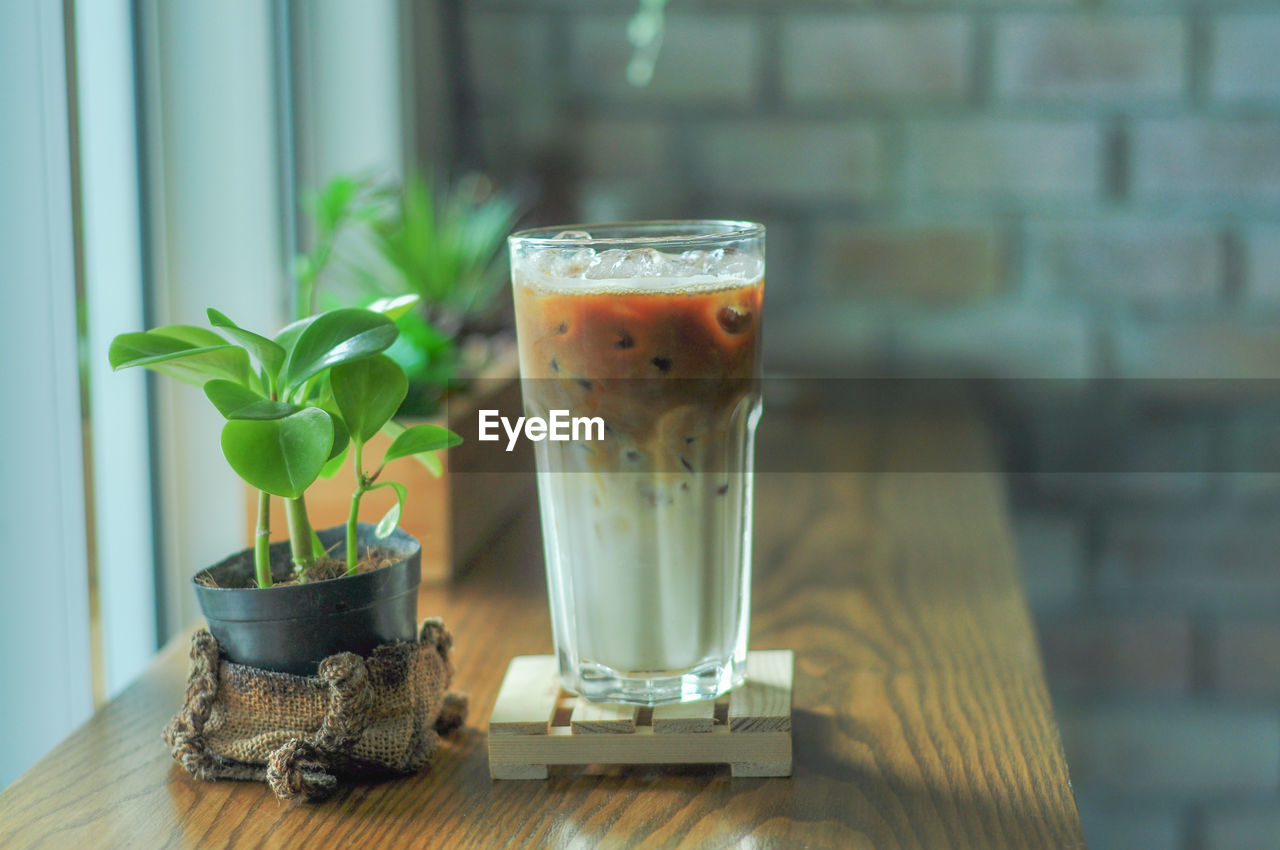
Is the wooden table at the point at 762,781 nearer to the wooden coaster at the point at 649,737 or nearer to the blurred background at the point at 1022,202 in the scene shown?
the wooden coaster at the point at 649,737

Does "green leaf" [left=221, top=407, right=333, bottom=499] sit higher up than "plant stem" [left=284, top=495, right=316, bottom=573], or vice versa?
"green leaf" [left=221, top=407, right=333, bottom=499]

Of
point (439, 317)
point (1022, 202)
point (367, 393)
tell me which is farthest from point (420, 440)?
point (1022, 202)

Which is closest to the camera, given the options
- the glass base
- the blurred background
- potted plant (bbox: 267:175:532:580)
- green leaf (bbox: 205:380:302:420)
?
green leaf (bbox: 205:380:302:420)

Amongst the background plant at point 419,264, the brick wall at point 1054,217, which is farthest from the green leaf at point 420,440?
the brick wall at point 1054,217

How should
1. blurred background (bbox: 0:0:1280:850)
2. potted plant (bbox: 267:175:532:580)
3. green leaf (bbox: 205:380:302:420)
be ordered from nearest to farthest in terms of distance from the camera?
green leaf (bbox: 205:380:302:420), potted plant (bbox: 267:175:532:580), blurred background (bbox: 0:0:1280:850)

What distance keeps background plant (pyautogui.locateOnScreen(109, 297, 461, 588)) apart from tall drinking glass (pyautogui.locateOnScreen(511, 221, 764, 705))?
0.23 ft

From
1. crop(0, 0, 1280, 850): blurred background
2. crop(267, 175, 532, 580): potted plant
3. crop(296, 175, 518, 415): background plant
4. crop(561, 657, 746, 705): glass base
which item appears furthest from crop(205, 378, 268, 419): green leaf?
crop(0, 0, 1280, 850): blurred background

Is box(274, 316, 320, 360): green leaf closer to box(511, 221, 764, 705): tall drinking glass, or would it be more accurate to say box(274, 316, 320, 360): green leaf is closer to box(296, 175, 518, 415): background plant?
box(511, 221, 764, 705): tall drinking glass

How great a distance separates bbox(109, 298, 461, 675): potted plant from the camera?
0.52m

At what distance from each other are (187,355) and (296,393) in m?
0.08

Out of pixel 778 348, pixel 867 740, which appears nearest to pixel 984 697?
pixel 867 740

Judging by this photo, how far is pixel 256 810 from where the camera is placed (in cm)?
55

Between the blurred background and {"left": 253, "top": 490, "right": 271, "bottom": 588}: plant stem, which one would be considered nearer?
{"left": 253, "top": 490, "right": 271, "bottom": 588}: plant stem

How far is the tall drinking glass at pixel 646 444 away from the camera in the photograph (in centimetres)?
58
